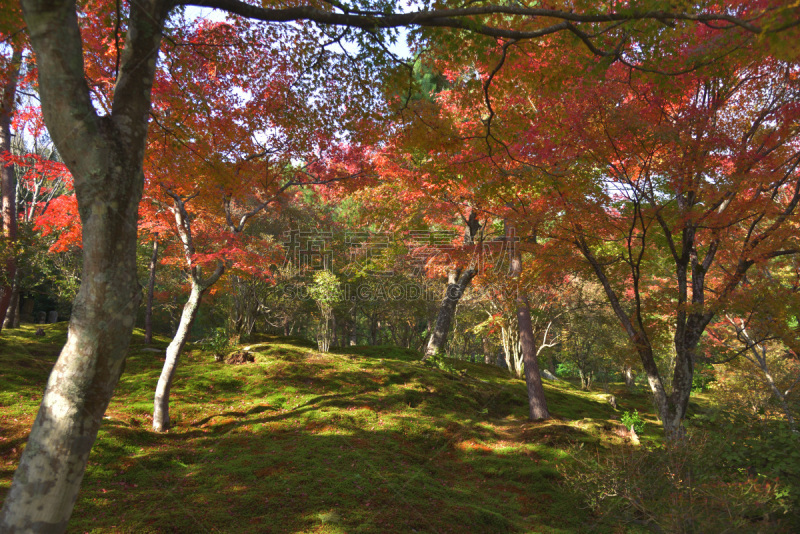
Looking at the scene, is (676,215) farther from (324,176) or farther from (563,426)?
(324,176)

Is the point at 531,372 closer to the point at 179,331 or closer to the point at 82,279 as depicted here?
the point at 179,331

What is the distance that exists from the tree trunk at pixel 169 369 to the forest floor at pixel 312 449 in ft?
0.70

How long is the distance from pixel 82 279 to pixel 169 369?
498 cm

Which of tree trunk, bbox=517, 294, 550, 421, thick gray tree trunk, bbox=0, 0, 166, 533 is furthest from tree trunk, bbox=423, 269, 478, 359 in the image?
thick gray tree trunk, bbox=0, 0, 166, 533

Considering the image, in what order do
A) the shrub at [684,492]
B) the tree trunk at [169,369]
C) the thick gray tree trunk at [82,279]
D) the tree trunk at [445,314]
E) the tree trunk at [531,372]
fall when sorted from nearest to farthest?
the thick gray tree trunk at [82,279]
the shrub at [684,492]
the tree trunk at [169,369]
the tree trunk at [531,372]
the tree trunk at [445,314]

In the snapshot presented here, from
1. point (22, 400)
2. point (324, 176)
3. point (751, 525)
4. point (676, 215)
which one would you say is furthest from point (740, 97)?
point (22, 400)

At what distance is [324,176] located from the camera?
322 inches

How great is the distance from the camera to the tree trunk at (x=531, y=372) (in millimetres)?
9125

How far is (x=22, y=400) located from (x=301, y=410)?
4.60 meters

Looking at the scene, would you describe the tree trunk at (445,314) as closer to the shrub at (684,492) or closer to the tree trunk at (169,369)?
the tree trunk at (169,369)

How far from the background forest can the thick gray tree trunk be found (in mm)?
14

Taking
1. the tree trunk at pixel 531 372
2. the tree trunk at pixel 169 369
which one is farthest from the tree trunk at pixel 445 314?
the tree trunk at pixel 169 369

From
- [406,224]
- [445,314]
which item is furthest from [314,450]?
[406,224]

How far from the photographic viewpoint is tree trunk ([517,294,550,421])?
9.12 m
